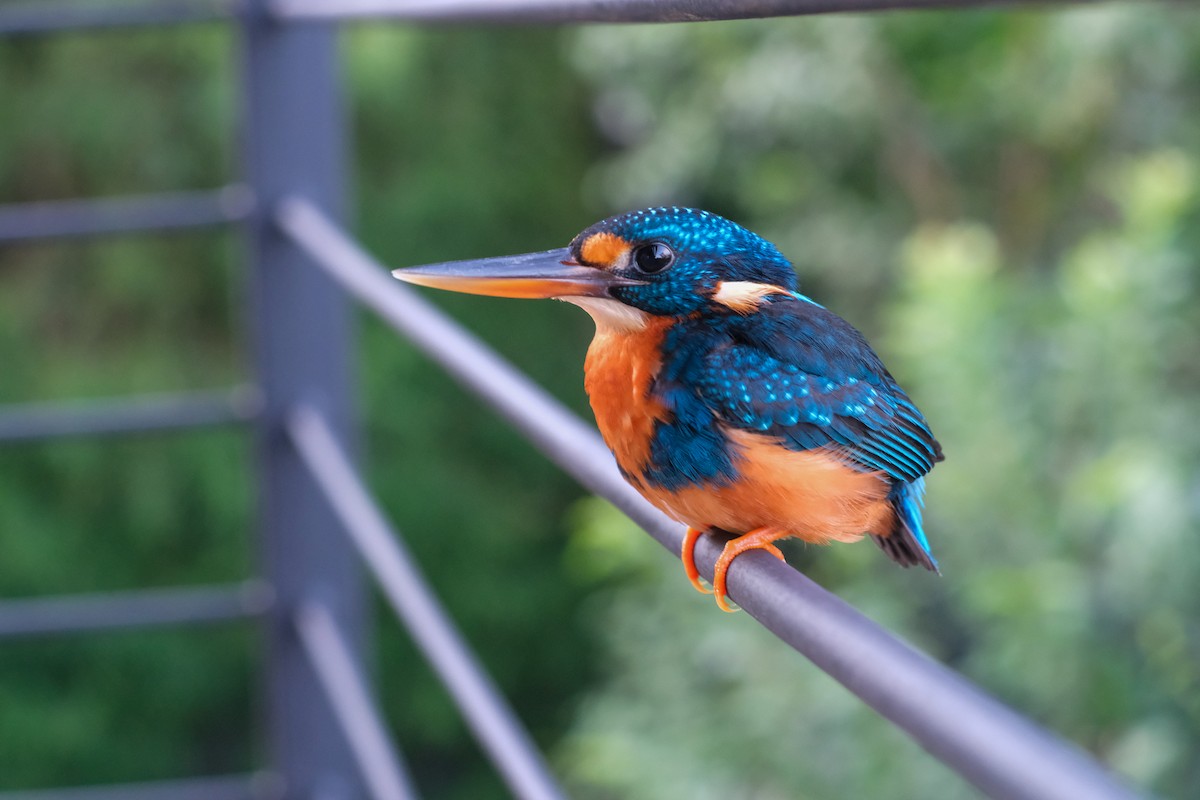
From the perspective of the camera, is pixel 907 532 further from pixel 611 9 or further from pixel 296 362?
pixel 296 362

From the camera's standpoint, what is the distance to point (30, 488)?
529cm

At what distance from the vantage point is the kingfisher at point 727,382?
0.52 metres

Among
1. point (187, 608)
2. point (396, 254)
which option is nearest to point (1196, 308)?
point (187, 608)

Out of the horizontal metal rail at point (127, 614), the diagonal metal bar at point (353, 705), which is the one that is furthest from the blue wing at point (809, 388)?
the horizontal metal rail at point (127, 614)

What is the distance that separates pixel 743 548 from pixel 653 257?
11 cm

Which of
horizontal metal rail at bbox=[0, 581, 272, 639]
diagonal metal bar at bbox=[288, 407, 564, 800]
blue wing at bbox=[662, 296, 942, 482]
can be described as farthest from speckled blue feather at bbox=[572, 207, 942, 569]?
horizontal metal rail at bbox=[0, 581, 272, 639]

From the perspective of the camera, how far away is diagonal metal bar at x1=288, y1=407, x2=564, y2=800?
0.80 m

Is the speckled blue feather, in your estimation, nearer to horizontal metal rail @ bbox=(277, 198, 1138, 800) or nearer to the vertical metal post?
horizontal metal rail @ bbox=(277, 198, 1138, 800)

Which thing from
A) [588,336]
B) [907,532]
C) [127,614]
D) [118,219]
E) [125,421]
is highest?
[907,532]

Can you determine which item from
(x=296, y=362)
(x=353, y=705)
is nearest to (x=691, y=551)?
(x=353, y=705)

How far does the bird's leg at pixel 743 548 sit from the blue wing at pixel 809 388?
0.04 metres

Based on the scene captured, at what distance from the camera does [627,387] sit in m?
0.56

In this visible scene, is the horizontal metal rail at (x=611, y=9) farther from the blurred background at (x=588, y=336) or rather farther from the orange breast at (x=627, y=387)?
the blurred background at (x=588, y=336)

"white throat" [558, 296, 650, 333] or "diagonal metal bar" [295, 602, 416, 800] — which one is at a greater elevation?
"white throat" [558, 296, 650, 333]
